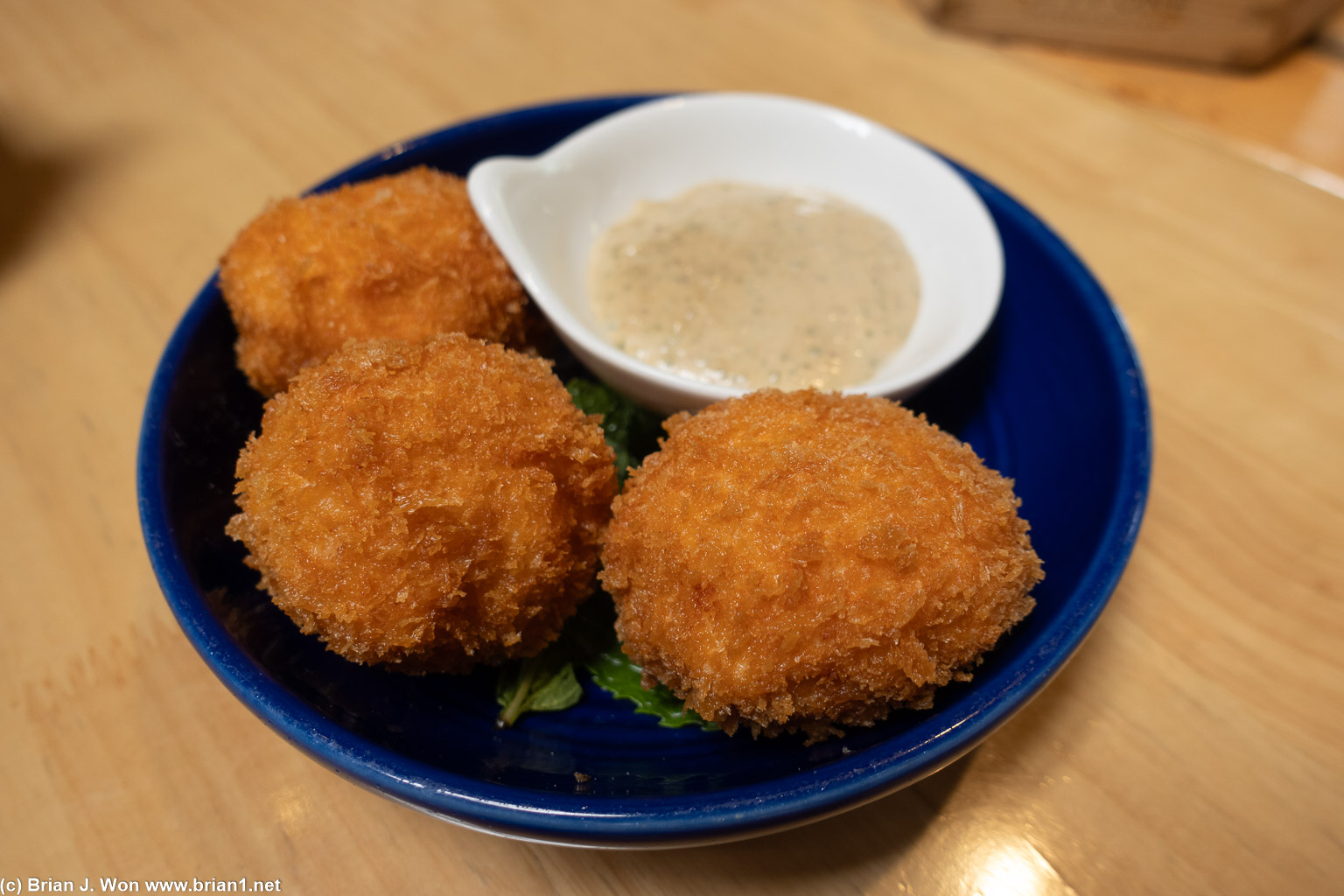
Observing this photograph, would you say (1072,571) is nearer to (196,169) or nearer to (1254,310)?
(1254,310)

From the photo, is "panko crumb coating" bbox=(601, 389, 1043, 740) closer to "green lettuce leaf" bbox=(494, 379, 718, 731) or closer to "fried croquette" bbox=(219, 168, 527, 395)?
"green lettuce leaf" bbox=(494, 379, 718, 731)

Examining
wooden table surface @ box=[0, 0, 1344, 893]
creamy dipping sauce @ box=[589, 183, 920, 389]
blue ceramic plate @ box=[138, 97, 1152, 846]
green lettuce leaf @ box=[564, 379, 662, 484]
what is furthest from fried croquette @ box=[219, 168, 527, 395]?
wooden table surface @ box=[0, 0, 1344, 893]

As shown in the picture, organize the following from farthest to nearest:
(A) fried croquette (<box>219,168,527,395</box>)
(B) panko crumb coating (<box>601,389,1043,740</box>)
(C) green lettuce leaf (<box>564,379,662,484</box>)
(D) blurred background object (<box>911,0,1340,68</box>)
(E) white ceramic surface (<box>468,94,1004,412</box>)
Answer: (D) blurred background object (<box>911,0,1340,68</box>), (C) green lettuce leaf (<box>564,379,662,484</box>), (E) white ceramic surface (<box>468,94,1004,412</box>), (A) fried croquette (<box>219,168,527,395</box>), (B) panko crumb coating (<box>601,389,1043,740</box>)

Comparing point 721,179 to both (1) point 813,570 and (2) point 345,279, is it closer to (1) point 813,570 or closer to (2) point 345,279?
(2) point 345,279

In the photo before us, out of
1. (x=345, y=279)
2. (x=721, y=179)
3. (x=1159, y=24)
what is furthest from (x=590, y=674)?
(x=1159, y=24)

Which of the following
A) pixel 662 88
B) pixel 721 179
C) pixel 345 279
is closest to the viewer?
pixel 345 279

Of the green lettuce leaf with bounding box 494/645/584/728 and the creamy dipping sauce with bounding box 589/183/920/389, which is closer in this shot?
the green lettuce leaf with bounding box 494/645/584/728

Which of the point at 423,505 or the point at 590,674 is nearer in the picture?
the point at 423,505
